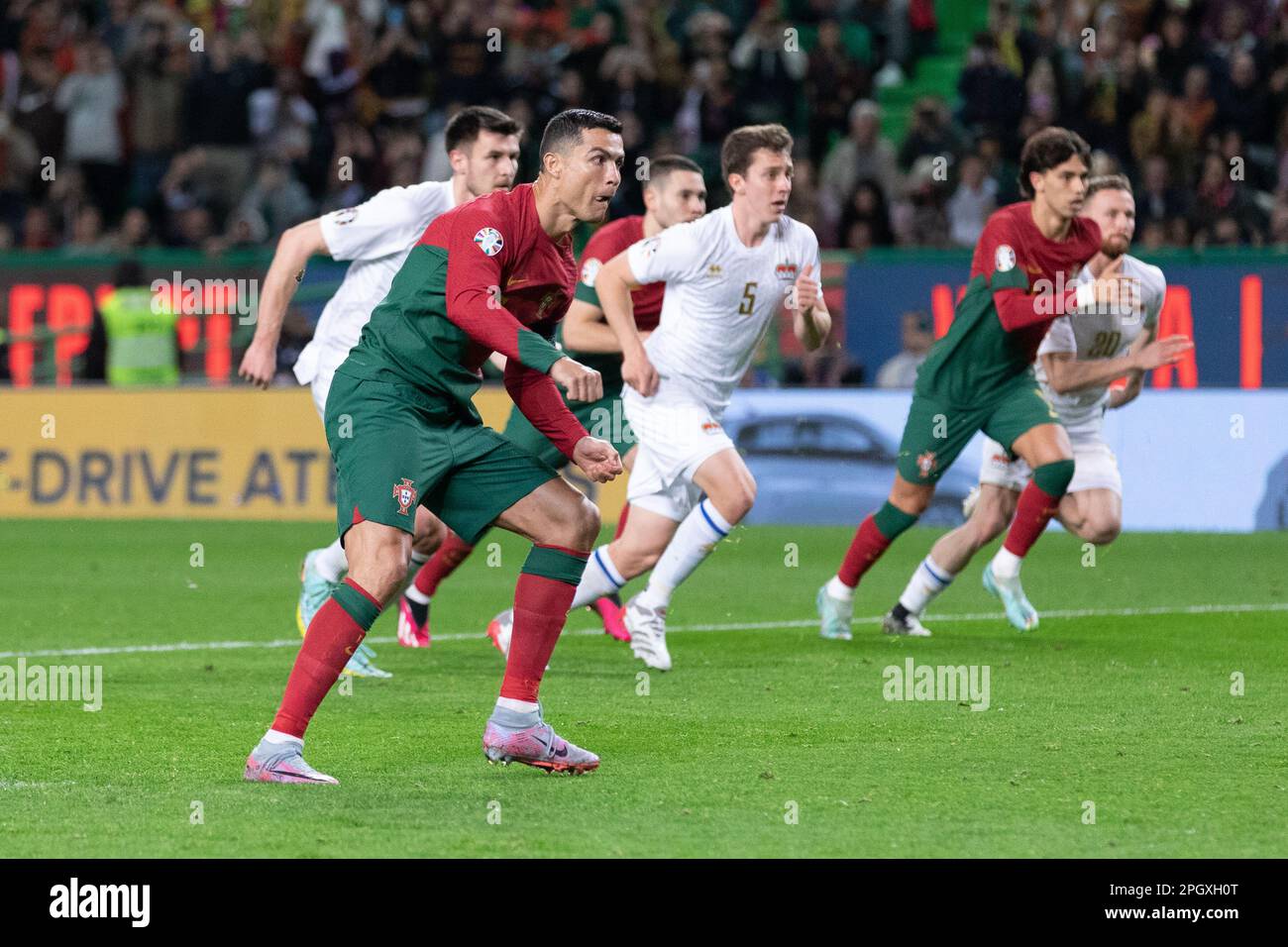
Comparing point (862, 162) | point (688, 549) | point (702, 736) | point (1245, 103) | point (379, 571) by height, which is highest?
point (1245, 103)

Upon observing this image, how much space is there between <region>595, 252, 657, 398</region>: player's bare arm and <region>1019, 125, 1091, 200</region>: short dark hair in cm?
209

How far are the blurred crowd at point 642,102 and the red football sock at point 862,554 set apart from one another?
28.3 ft

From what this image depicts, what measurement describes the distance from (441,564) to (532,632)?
3.29 m

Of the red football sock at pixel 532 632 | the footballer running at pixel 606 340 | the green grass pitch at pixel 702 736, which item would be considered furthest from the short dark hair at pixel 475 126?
the red football sock at pixel 532 632

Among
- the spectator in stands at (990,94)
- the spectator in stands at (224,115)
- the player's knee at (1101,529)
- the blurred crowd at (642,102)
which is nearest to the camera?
the player's knee at (1101,529)

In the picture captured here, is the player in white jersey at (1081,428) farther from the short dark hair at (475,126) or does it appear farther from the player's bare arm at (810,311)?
the short dark hair at (475,126)

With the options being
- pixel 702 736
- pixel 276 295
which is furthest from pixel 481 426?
pixel 276 295

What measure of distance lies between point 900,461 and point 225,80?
1297cm

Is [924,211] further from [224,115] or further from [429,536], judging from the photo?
[429,536]

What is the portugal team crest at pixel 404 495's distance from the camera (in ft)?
20.9

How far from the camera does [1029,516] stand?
34.0 ft

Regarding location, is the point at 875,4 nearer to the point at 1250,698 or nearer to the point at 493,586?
the point at 493,586
